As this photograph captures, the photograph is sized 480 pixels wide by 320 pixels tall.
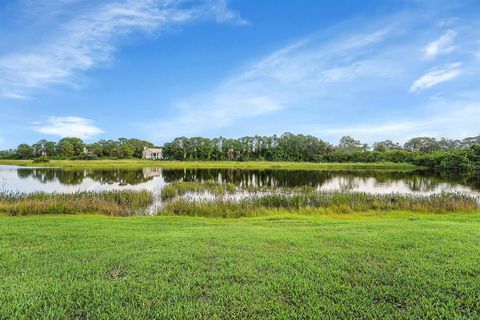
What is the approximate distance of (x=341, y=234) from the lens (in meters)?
6.11

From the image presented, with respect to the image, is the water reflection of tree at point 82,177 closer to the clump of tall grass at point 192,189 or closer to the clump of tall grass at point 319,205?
the clump of tall grass at point 192,189

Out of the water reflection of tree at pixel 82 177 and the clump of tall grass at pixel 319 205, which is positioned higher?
the water reflection of tree at pixel 82 177

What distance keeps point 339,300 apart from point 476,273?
2.35m

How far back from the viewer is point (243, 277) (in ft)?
12.9

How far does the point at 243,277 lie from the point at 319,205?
1291 cm

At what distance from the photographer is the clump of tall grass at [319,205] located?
14062 millimetres

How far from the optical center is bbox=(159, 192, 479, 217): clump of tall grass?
1406 centimetres

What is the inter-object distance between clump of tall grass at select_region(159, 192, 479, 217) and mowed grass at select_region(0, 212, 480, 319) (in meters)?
8.16

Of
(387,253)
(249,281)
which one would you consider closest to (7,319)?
(249,281)

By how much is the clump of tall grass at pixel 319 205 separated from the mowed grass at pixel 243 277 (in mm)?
8157

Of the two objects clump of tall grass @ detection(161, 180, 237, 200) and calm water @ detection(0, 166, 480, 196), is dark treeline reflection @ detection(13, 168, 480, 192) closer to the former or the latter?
calm water @ detection(0, 166, 480, 196)

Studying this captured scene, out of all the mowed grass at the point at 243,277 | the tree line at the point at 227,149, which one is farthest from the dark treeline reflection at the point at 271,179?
the tree line at the point at 227,149

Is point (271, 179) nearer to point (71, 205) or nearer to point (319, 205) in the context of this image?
point (319, 205)

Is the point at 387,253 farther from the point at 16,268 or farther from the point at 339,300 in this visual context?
the point at 16,268
